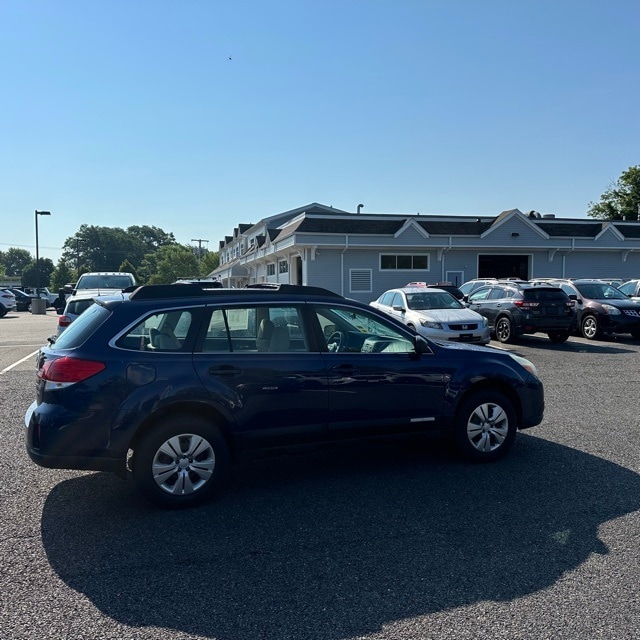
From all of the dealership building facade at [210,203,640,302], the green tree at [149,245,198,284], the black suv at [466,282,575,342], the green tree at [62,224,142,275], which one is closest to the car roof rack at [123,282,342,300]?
the black suv at [466,282,575,342]

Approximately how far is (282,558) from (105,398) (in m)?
1.76

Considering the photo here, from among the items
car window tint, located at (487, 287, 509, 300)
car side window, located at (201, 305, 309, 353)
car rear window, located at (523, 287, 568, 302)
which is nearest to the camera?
car side window, located at (201, 305, 309, 353)

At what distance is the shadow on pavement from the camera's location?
314 cm

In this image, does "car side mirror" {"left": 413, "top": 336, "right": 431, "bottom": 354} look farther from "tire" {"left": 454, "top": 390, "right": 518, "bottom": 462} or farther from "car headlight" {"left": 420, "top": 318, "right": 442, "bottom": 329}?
"car headlight" {"left": 420, "top": 318, "right": 442, "bottom": 329}

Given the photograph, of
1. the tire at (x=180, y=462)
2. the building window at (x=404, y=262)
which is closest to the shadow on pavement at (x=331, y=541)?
the tire at (x=180, y=462)

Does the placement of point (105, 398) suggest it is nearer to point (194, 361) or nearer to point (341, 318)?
point (194, 361)

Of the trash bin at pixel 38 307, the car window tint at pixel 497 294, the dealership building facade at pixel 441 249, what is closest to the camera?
the car window tint at pixel 497 294

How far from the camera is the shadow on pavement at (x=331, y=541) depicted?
3.14m

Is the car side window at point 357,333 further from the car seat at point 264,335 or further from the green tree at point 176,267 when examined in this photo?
the green tree at point 176,267

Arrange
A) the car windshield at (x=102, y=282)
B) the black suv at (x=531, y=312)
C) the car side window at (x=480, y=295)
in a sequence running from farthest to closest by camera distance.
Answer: the car side window at (x=480, y=295)
the car windshield at (x=102, y=282)
the black suv at (x=531, y=312)

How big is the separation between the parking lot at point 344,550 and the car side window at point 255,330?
1.24 meters

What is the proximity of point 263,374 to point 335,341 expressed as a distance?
2.54 feet

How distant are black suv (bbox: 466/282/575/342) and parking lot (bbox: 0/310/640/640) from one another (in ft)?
31.2

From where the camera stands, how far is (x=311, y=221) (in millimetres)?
29547
